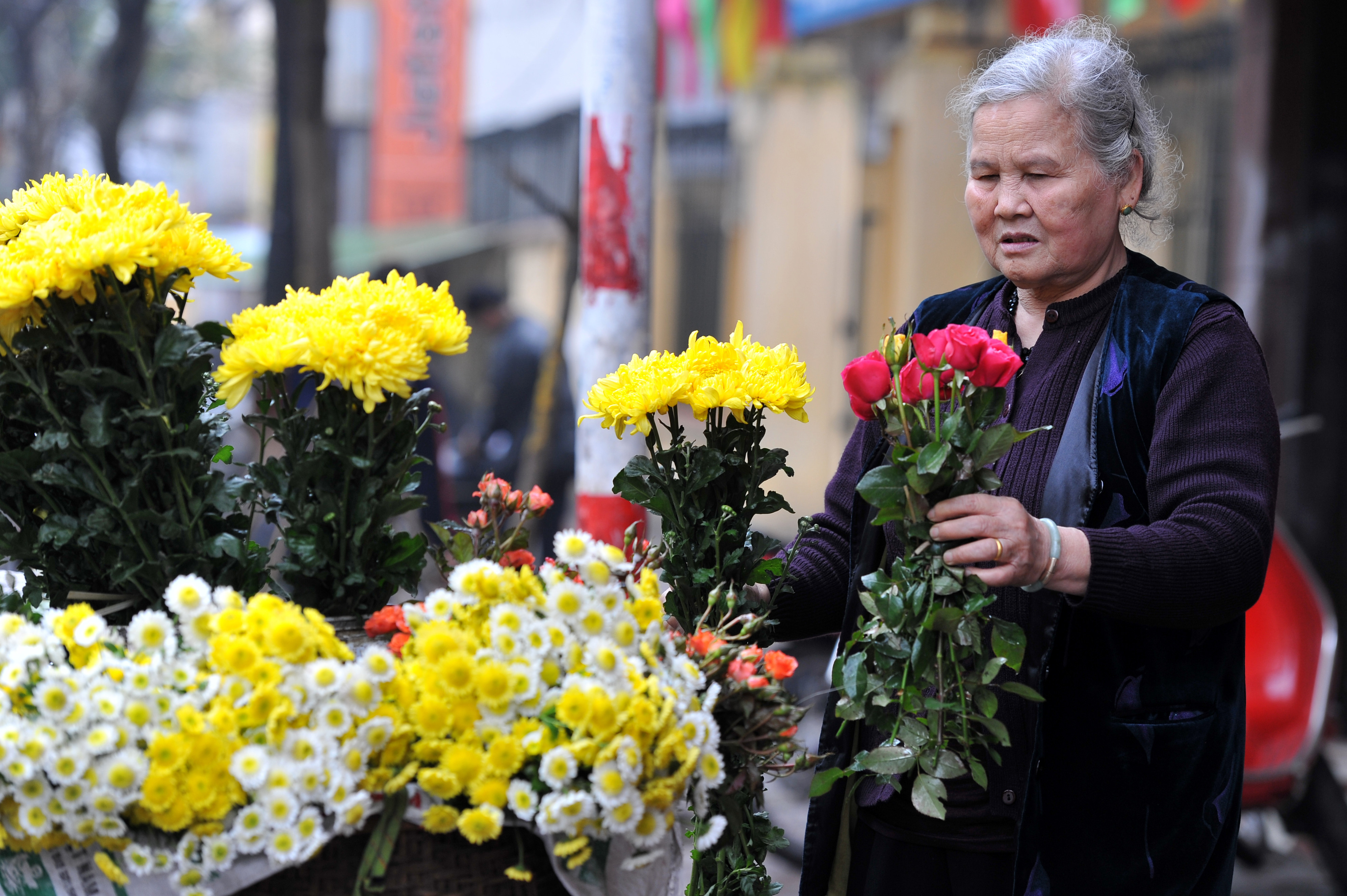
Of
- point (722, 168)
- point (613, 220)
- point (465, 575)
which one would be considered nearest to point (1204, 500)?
point (465, 575)

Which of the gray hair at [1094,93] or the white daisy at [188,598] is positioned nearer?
the white daisy at [188,598]

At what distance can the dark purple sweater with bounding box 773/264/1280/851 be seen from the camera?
149 cm

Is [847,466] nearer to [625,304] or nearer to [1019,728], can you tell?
[1019,728]

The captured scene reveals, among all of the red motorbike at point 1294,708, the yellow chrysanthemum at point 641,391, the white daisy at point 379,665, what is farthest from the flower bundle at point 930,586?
the red motorbike at point 1294,708

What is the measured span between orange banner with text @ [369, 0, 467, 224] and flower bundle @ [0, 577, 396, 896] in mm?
12411

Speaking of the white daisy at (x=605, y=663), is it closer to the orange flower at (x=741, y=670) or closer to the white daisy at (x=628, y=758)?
the white daisy at (x=628, y=758)

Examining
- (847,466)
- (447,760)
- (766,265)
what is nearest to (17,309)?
(447,760)

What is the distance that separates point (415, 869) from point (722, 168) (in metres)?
10.9

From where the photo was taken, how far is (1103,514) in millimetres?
1631

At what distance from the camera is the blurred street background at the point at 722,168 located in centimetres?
498

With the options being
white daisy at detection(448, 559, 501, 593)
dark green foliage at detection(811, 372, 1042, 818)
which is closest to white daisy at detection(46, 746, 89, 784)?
white daisy at detection(448, 559, 501, 593)

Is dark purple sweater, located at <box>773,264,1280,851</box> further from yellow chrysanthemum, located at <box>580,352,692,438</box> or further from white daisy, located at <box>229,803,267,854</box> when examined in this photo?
white daisy, located at <box>229,803,267,854</box>

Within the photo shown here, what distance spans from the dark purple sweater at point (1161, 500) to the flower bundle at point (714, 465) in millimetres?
177

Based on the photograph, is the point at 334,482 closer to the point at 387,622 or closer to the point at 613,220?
the point at 387,622
